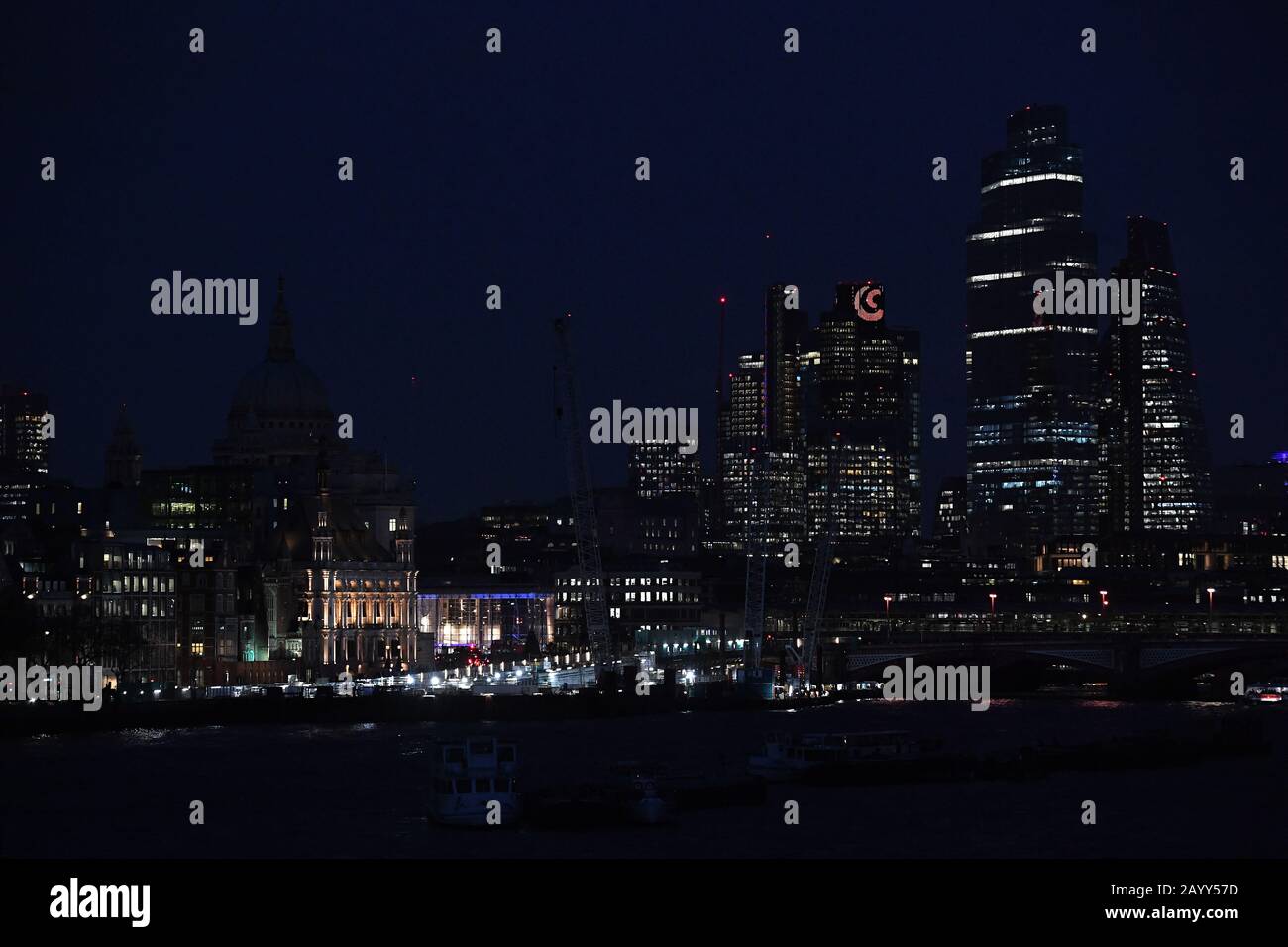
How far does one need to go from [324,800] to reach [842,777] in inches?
862

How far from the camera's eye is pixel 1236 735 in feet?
369

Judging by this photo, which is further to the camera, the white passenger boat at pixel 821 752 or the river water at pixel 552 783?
the white passenger boat at pixel 821 752

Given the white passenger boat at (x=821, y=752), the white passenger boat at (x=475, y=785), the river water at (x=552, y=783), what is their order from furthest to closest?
the white passenger boat at (x=821, y=752) → the white passenger boat at (x=475, y=785) → the river water at (x=552, y=783)

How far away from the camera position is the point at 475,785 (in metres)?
76.8

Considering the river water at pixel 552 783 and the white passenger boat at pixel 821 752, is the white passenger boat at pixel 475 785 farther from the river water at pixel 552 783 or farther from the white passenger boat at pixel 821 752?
the white passenger boat at pixel 821 752

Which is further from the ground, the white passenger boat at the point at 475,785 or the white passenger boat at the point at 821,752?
the white passenger boat at the point at 475,785

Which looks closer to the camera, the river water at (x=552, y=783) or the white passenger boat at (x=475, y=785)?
the river water at (x=552, y=783)

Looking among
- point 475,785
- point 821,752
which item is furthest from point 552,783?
point 821,752

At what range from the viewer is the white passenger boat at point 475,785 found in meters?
76.0

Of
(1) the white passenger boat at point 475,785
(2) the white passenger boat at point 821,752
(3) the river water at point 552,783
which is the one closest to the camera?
(3) the river water at point 552,783

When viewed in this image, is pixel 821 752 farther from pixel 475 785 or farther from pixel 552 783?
pixel 475 785

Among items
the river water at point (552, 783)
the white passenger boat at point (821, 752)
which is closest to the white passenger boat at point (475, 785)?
the river water at point (552, 783)
